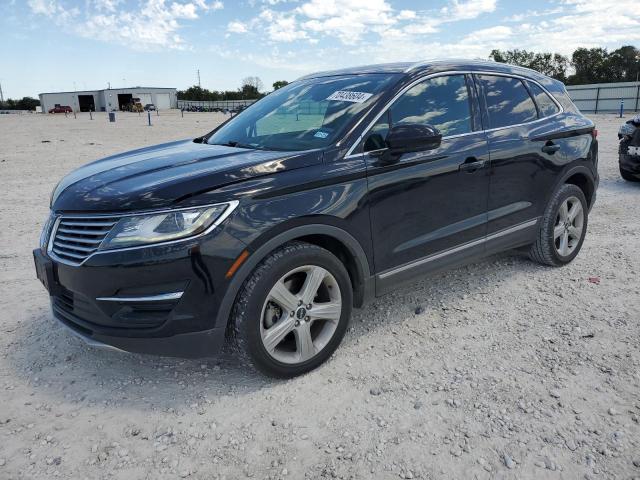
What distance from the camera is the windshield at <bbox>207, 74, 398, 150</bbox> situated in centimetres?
333

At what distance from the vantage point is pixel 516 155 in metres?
4.14

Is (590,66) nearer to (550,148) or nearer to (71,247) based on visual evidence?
(550,148)

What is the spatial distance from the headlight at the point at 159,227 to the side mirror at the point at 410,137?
1235mm

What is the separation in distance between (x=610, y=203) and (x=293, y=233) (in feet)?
20.5

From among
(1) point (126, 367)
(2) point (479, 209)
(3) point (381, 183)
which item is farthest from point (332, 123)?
(1) point (126, 367)

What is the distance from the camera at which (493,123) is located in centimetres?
403

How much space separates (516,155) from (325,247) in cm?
194

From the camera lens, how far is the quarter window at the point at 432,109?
333 centimetres

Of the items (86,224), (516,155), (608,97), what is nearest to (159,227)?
(86,224)

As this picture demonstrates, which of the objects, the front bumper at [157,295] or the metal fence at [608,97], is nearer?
the front bumper at [157,295]

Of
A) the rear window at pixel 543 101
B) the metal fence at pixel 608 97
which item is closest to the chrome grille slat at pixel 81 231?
the rear window at pixel 543 101

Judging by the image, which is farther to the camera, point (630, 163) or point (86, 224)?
point (630, 163)

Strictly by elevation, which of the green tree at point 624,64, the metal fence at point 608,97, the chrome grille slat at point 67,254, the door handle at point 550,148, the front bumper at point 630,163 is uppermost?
the green tree at point 624,64

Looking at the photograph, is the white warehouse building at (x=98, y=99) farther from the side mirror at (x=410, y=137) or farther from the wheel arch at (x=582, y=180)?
the side mirror at (x=410, y=137)
